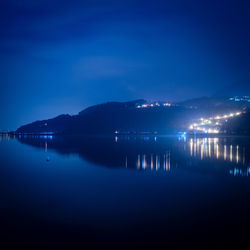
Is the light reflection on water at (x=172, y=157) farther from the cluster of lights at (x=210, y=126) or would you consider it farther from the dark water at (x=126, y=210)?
the cluster of lights at (x=210, y=126)

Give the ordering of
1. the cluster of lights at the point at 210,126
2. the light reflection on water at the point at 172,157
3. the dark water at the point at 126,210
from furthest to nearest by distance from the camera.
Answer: the cluster of lights at the point at 210,126
the light reflection on water at the point at 172,157
the dark water at the point at 126,210

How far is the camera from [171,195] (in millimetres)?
9914

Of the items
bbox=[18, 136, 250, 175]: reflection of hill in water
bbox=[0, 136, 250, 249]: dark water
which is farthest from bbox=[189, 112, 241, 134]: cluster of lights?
bbox=[0, 136, 250, 249]: dark water

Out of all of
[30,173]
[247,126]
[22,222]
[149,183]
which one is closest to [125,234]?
[22,222]

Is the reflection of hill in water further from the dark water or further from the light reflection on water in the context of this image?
the dark water

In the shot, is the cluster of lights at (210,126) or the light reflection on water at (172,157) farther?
the cluster of lights at (210,126)

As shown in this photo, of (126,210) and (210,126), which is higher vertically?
(210,126)

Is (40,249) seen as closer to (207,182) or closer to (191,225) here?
(191,225)

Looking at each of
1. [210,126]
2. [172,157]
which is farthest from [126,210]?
[210,126]

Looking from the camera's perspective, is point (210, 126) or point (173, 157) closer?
point (173, 157)

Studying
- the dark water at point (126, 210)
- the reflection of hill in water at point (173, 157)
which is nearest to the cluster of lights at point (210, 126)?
the reflection of hill in water at point (173, 157)

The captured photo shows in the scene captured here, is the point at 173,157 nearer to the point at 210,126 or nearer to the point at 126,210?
the point at 126,210

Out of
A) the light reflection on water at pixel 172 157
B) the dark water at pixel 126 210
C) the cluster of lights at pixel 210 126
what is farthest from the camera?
the cluster of lights at pixel 210 126

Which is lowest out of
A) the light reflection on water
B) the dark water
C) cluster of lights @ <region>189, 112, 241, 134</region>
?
the dark water
